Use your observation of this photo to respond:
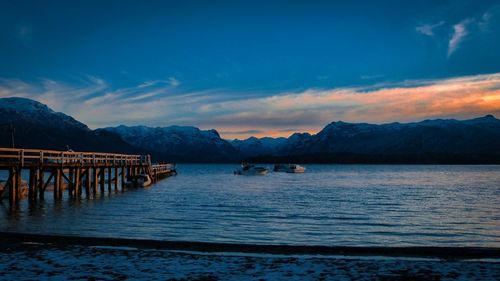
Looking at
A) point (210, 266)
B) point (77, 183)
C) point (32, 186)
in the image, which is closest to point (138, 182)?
point (77, 183)

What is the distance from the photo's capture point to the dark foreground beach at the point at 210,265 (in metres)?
13.7

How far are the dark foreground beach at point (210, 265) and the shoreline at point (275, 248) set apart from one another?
0.87 feet

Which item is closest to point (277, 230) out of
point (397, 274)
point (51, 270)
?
point (397, 274)

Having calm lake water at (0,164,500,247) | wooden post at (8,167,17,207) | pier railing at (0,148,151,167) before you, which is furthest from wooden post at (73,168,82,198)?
wooden post at (8,167,17,207)

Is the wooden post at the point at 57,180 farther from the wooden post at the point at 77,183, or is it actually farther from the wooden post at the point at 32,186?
the wooden post at the point at 32,186

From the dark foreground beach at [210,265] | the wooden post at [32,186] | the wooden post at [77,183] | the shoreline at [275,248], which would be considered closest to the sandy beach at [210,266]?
the dark foreground beach at [210,265]

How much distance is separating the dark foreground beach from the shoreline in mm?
267

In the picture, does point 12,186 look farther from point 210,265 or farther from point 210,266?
point 210,266

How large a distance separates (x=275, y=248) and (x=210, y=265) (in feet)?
13.6

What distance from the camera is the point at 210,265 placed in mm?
15453

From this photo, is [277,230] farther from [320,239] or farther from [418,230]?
[418,230]

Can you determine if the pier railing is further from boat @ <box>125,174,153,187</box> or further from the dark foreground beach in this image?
the dark foreground beach

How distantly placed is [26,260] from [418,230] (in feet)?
65.1

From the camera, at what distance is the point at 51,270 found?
1409cm
